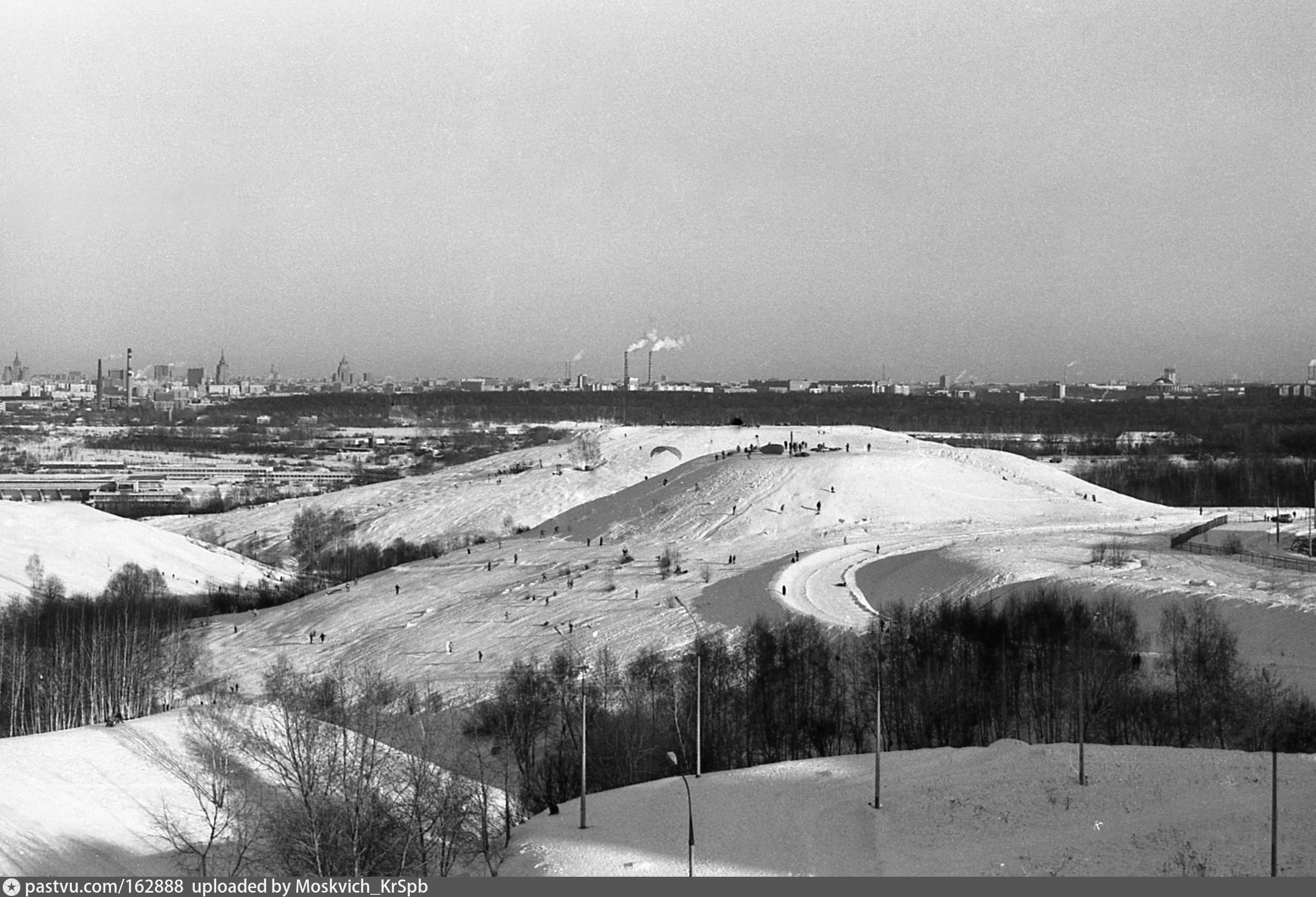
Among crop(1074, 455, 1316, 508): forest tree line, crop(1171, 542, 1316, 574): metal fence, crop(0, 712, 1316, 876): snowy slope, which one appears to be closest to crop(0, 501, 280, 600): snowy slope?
crop(0, 712, 1316, 876): snowy slope

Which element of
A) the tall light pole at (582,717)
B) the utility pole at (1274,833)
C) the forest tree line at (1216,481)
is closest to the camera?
the utility pole at (1274,833)

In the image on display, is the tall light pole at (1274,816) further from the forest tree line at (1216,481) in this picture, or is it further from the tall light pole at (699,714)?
the forest tree line at (1216,481)

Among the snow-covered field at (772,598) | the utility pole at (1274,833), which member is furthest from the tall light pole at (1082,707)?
the utility pole at (1274,833)

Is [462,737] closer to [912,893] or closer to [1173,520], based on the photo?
[912,893]

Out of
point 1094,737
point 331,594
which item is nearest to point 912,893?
point 1094,737

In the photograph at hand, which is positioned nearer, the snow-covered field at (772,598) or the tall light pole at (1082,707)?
the snow-covered field at (772,598)

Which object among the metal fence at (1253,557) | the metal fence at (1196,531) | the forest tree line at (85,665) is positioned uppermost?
the metal fence at (1196,531)
